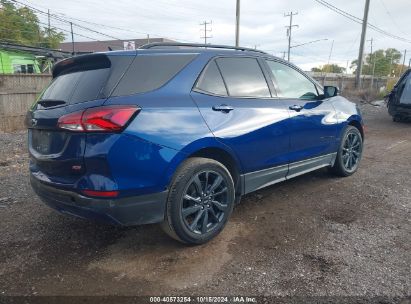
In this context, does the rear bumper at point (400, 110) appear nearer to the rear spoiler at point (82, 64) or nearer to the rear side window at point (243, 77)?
the rear side window at point (243, 77)

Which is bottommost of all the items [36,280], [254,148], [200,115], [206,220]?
[36,280]

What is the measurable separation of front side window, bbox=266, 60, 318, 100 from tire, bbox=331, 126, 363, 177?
3.27 feet

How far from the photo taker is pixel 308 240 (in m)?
3.47

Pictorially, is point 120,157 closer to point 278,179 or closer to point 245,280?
point 245,280

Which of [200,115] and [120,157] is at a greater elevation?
[200,115]

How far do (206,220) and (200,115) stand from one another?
0.99 meters

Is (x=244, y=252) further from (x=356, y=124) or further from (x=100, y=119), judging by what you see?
(x=356, y=124)

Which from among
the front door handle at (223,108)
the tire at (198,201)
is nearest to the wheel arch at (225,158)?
the tire at (198,201)

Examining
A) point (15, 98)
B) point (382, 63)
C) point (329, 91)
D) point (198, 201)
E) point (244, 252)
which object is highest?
point (382, 63)

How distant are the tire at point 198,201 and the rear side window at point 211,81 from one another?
680 mm

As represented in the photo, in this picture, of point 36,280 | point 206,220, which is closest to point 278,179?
point 206,220

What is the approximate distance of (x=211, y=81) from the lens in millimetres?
3488

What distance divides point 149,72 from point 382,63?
304 feet

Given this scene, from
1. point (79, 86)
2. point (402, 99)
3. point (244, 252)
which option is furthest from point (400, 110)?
point (79, 86)
